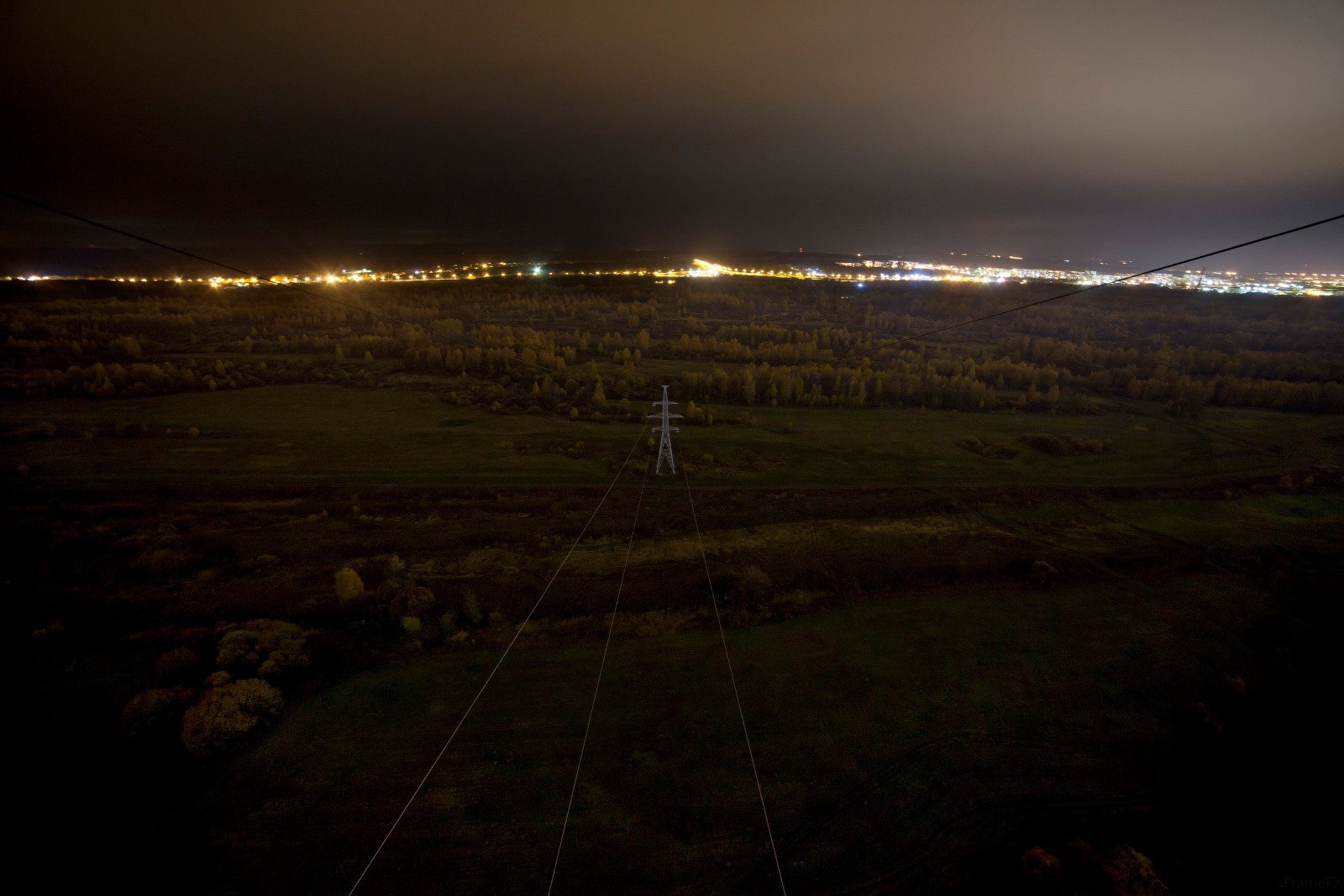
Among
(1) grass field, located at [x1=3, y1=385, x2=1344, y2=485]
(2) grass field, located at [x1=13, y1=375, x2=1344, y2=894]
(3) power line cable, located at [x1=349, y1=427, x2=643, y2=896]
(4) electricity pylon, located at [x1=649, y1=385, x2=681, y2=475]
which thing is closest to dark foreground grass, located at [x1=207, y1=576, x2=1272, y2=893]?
(2) grass field, located at [x1=13, y1=375, x2=1344, y2=894]

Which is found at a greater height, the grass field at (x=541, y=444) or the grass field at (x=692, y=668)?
the grass field at (x=541, y=444)

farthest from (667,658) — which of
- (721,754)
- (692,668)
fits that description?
(721,754)

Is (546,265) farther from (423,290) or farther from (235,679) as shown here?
(235,679)

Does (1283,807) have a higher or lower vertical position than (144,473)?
lower

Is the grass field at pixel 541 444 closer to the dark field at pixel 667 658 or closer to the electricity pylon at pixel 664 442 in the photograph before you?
the dark field at pixel 667 658

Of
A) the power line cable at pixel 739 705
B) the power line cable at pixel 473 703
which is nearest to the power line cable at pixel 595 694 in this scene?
the power line cable at pixel 473 703

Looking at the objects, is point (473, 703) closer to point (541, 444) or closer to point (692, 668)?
point (692, 668)

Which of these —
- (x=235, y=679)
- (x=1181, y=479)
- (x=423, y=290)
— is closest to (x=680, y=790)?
(x=235, y=679)
